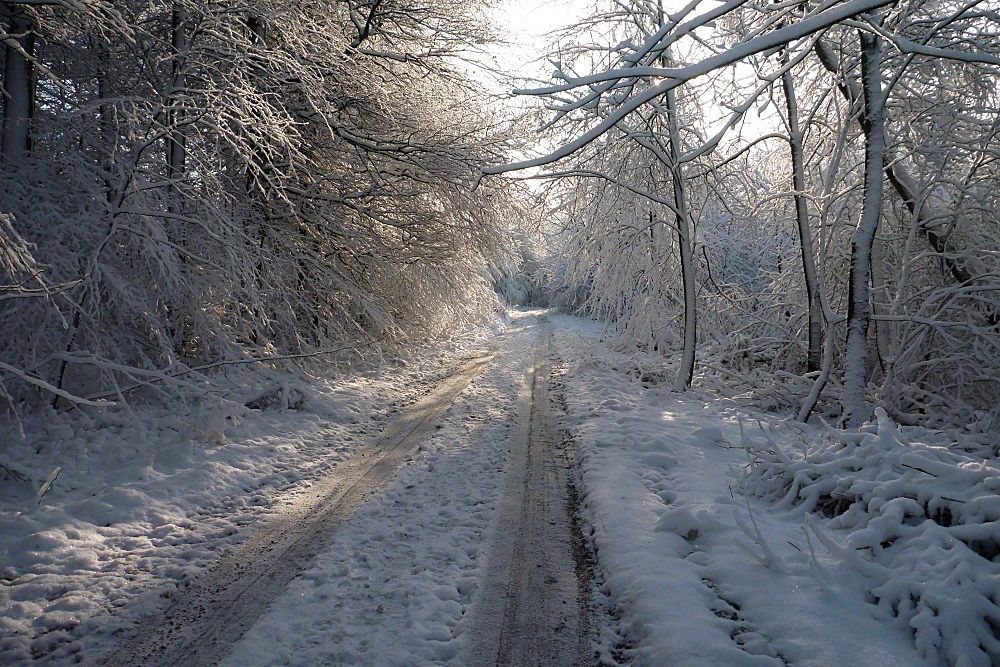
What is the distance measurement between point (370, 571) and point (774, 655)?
2.70 meters

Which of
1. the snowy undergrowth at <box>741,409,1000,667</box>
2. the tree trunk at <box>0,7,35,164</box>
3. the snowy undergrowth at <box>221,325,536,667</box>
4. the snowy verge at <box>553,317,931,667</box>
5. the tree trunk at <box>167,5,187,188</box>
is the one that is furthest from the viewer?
the tree trunk at <box>167,5,187,188</box>

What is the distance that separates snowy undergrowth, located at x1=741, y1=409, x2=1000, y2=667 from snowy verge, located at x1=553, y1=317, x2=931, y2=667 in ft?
0.55

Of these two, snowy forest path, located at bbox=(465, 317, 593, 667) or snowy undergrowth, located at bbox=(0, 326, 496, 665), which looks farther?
snowy undergrowth, located at bbox=(0, 326, 496, 665)

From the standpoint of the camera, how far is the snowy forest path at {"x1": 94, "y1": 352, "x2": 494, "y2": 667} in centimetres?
306

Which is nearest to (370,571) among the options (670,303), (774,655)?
(774,655)

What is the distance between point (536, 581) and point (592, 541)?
0.78 m

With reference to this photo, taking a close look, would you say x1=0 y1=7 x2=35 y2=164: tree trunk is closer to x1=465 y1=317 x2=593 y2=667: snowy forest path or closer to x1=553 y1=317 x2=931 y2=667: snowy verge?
x1=465 y1=317 x2=593 y2=667: snowy forest path

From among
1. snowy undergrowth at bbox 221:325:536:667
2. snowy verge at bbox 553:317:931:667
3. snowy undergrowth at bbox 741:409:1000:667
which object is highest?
snowy undergrowth at bbox 741:409:1000:667

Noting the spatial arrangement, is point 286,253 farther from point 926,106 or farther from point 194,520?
point 926,106

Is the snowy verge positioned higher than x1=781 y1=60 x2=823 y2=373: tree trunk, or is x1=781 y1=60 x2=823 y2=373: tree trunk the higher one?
x1=781 y1=60 x2=823 y2=373: tree trunk

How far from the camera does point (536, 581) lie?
12.5 feet

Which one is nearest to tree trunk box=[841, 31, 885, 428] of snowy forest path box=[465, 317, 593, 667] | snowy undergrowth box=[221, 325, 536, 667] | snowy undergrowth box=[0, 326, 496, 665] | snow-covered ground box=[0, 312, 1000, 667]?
snow-covered ground box=[0, 312, 1000, 667]

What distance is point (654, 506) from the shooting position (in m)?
4.91

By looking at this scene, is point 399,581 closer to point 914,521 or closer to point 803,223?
point 914,521
